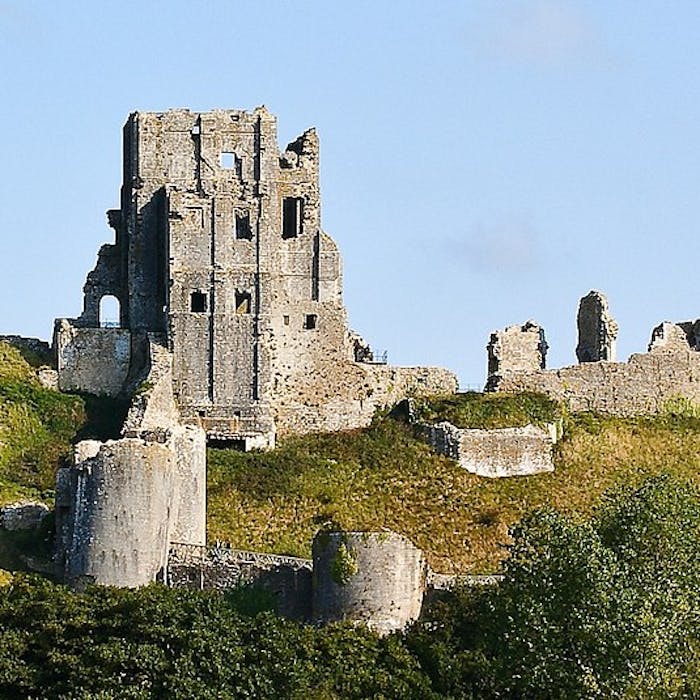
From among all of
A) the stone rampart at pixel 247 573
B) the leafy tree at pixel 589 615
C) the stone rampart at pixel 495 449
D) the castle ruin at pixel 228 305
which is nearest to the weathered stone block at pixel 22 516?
the castle ruin at pixel 228 305

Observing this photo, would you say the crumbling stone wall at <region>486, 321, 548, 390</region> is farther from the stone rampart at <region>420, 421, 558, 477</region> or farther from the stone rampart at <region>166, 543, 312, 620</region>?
the stone rampart at <region>166, 543, 312, 620</region>

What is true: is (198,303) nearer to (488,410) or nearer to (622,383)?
(488,410)

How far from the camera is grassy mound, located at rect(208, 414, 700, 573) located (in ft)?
216

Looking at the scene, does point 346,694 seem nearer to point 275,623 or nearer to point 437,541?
point 275,623

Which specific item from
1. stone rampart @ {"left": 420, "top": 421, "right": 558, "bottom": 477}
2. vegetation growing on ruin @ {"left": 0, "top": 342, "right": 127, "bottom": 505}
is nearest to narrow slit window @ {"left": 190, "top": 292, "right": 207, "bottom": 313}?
vegetation growing on ruin @ {"left": 0, "top": 342, "right": 127, "bottom": 505}

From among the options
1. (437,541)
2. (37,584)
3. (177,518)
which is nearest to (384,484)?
(437,541)

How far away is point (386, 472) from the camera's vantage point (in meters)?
68.9

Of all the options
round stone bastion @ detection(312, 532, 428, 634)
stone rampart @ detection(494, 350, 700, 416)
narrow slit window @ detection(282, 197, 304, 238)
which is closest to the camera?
round stone bastion @ detection(312, 532, 428, 634)

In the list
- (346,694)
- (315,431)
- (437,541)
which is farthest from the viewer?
(315,431)

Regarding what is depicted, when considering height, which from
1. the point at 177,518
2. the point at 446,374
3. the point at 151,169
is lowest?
the point at 177,518

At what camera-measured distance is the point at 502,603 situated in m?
56.4

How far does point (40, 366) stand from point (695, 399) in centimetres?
1751

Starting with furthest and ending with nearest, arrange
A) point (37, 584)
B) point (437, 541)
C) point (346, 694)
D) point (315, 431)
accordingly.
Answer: point (315, 431), point (437, 541), point (37, 584), point (346, 694)

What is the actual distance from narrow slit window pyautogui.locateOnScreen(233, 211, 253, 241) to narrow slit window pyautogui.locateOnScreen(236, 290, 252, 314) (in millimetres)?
1423
